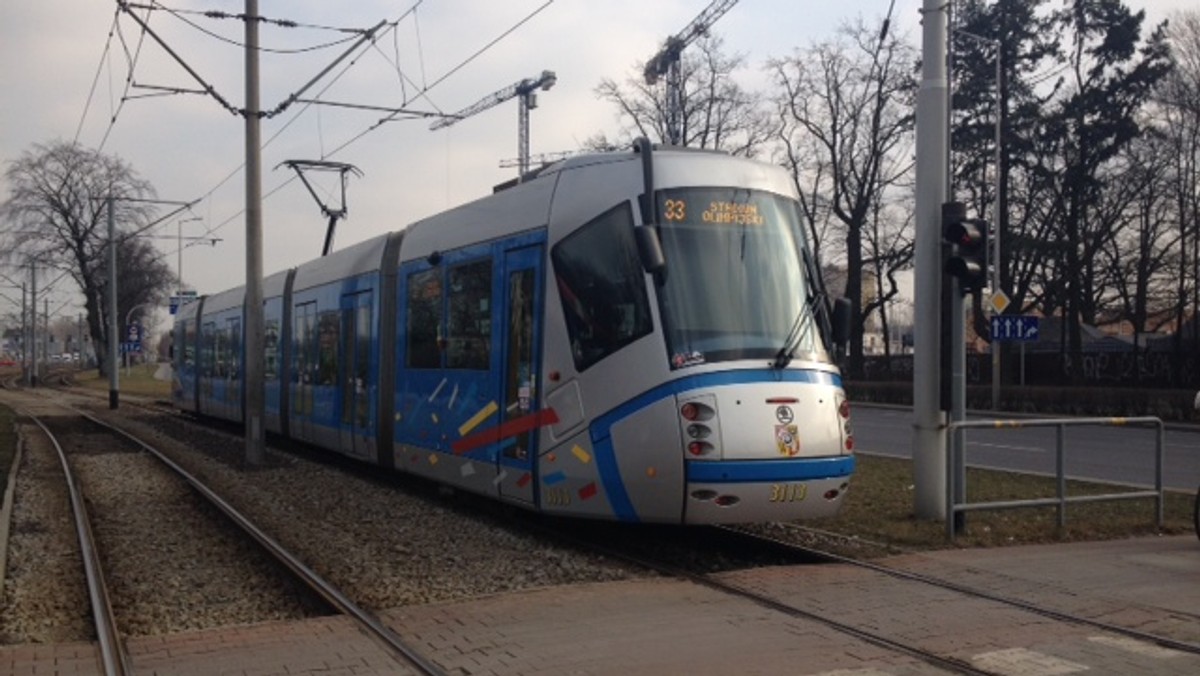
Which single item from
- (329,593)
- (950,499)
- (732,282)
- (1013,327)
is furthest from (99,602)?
(1013,327)

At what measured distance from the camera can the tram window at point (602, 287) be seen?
9.47 m

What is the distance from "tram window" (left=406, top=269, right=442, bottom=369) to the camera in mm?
13195

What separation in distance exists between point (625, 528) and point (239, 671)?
217 inches

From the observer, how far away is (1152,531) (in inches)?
463

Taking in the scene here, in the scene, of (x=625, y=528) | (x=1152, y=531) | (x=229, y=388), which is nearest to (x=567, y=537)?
(x=625, y=528)

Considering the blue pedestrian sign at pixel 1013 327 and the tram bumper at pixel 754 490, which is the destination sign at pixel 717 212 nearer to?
the tram bumper at pixel 754 490

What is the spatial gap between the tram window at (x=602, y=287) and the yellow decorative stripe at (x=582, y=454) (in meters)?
0.70

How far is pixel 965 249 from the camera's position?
11.5 m

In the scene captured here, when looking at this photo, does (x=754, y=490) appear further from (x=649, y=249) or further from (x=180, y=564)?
(x=180, y=564)

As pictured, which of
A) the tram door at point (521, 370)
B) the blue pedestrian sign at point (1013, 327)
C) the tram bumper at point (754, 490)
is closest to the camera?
the tram bumper at point (754, 490)

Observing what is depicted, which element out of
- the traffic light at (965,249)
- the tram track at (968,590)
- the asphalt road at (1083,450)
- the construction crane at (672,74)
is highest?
the construction crane at (672,74)

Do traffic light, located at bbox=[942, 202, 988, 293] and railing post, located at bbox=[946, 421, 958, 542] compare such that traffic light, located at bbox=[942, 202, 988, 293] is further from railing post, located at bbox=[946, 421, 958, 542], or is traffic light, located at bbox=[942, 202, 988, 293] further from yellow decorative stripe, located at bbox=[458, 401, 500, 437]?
yellow decorative stripe, located at bbox=[458, 401, 500, 437]

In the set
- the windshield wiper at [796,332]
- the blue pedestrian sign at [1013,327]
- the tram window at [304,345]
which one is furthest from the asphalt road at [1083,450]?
the tram window at [304,345]

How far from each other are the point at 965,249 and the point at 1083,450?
1214cm
